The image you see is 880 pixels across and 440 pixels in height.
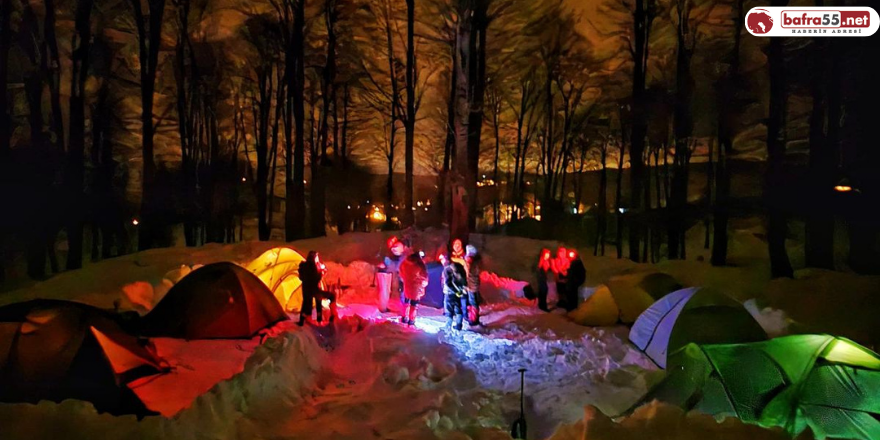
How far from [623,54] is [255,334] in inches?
840

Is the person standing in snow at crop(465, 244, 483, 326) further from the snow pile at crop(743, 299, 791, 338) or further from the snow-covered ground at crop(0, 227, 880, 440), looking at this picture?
the snow pile at crop(743, 299, 791, 338)

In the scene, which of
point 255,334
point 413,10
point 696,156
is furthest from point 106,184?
point 696,156

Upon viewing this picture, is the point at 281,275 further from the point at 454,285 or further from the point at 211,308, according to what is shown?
the point at 454,285

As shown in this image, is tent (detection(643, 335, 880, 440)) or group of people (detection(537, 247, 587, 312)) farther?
group of people (detection(537, 247, 587, 312))

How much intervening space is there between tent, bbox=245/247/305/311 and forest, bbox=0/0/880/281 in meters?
4.42

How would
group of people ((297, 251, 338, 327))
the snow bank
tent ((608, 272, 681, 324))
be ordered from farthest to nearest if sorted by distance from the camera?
tent ((608, 272, 681, 324)) < group of people ((297, 251, 338, 327)) < the snow bank

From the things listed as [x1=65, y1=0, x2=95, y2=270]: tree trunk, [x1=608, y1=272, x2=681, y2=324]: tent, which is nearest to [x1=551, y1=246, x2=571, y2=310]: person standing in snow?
[x1=608, y1=272, x2=681, y2=324]: tent

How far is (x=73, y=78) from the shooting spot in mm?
17781

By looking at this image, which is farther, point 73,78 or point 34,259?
point 73,78

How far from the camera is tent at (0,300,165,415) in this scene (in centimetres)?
577

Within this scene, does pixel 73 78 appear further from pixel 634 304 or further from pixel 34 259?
pixel 634 304

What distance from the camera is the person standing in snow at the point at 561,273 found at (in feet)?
42.9

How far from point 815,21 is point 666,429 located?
35.5 feet

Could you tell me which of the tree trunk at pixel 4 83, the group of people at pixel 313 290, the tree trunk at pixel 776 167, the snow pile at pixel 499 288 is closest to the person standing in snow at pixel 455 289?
the group of people at pixel 313 290
